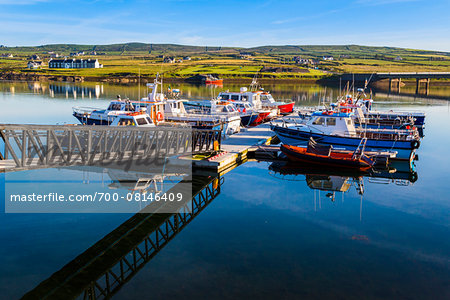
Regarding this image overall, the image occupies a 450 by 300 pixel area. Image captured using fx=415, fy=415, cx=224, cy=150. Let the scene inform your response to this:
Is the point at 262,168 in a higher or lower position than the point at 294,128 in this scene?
lower

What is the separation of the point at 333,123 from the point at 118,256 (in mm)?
20495

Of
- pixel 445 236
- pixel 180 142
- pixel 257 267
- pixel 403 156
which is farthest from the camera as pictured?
pixel 403 156

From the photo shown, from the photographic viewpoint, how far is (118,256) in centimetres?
1362

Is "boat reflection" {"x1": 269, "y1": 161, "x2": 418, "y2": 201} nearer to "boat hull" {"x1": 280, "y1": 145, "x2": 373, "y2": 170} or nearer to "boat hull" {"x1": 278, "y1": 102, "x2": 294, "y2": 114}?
"boat hull" {"x1": 280, "y1": 145, "x2": 373, "y2": 170}

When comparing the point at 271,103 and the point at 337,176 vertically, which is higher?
the point at 271,103

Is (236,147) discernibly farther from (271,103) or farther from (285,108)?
(285,108)

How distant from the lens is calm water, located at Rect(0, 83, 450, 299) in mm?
12164

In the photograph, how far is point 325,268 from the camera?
13328mm

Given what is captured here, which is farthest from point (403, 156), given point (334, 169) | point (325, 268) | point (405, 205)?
point (325, 268)

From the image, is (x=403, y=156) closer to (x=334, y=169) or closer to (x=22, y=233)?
(x=334, y=169)

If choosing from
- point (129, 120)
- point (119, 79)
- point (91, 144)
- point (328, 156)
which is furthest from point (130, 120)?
point (119, 79)

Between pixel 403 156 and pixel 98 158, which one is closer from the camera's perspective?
pixel 98 158

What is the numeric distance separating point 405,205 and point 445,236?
3789 mm

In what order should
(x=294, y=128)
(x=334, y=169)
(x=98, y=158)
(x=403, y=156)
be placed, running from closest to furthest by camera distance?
1. (x=98, y=158)
2. (x=334, y=169)
3. (x=403, y=156)
4. (x=294, y=128)
